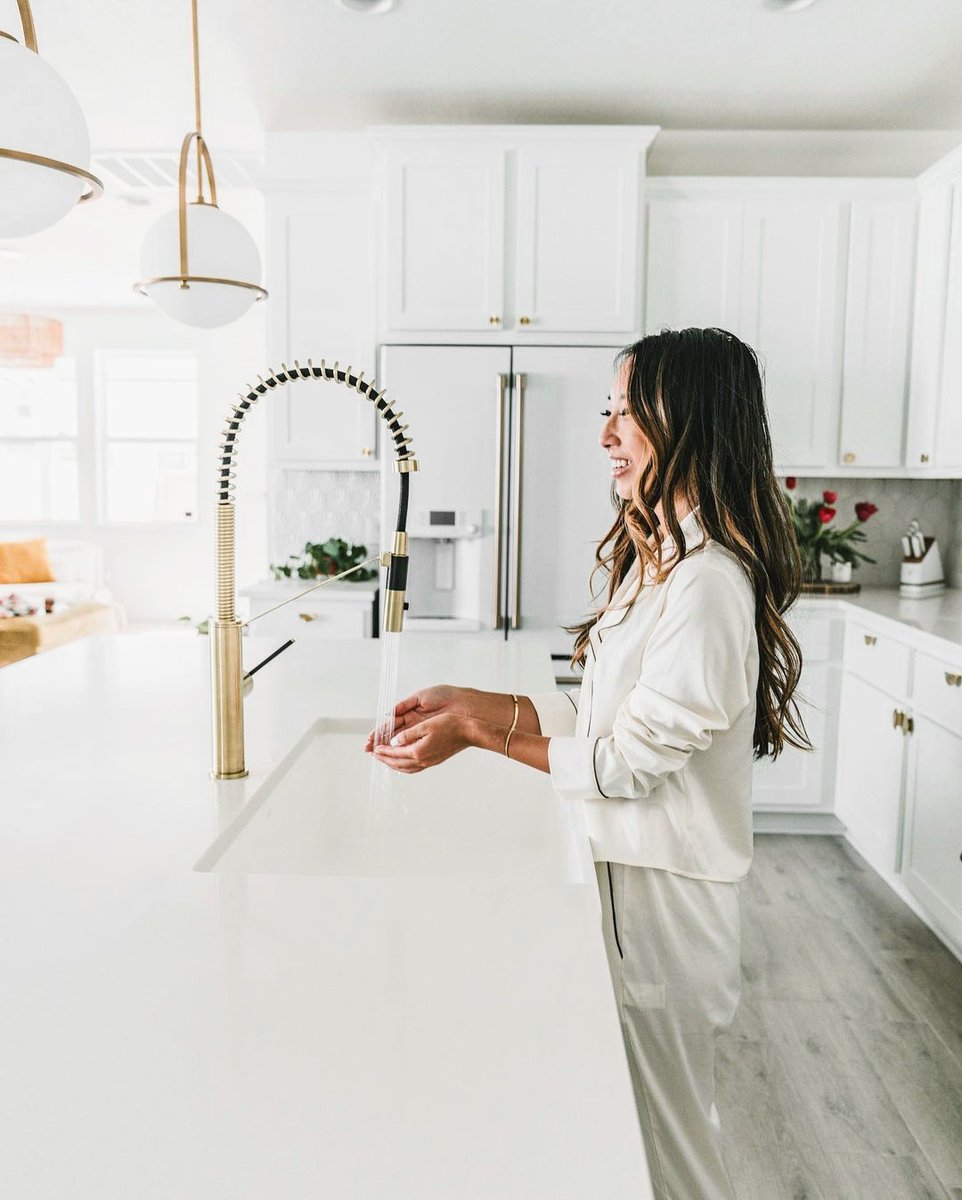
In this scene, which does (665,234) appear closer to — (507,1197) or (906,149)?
(906,149)

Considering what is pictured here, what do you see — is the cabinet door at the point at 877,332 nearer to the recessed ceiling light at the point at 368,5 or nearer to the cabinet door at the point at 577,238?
the cabinet door at the point at 577,238

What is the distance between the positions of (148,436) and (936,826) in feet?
23.9

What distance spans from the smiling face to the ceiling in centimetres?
214

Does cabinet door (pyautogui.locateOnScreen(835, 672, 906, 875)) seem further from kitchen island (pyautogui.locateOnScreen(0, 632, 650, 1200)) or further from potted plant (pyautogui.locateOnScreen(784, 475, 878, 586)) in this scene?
kitchen island (pyautogui.locateOnScreen(0, 632, 650, 1200))

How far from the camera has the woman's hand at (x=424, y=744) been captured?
1.22 metres

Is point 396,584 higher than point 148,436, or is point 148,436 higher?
point 148,436

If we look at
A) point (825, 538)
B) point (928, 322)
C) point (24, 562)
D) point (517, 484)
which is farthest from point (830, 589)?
point (24, 562)

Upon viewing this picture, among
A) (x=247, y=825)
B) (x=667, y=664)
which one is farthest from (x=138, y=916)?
(x=667, y=664)

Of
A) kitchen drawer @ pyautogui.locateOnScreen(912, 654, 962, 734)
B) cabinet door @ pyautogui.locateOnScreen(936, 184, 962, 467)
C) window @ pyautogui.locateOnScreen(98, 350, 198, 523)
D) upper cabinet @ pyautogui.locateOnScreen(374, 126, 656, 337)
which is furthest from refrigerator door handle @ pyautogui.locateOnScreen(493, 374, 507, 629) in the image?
Result: window @ pyautogui.locateOnScreen(98, 350, 198, 523)

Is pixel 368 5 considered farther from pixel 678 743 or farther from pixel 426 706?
pixel 678 743

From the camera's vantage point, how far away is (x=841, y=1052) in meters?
2.29

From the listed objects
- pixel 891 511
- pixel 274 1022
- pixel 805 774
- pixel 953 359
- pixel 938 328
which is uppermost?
pixel 938 328

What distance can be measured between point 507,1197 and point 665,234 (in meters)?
3.59

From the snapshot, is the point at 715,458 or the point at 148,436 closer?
the point at 715,458
